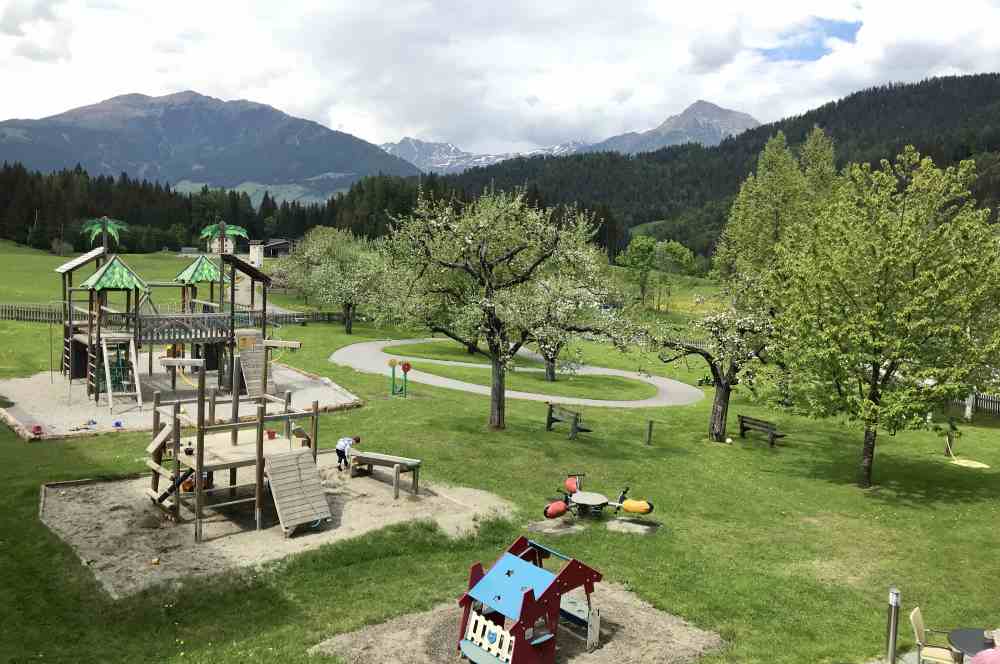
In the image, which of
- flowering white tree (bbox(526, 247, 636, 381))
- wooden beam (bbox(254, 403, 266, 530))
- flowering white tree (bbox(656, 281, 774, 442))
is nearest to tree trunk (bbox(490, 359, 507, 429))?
flowering white tree (bbox(526, 247, 636, 381))

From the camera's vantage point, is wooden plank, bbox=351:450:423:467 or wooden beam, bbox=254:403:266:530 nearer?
wooden beam, bbox=254:403:266:530

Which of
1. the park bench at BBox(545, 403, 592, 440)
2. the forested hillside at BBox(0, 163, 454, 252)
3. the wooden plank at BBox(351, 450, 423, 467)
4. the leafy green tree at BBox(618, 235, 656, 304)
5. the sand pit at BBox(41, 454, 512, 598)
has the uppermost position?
the forested hillside at BBox(0, 163, 454, 252)

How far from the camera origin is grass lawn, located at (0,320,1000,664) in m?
12.5

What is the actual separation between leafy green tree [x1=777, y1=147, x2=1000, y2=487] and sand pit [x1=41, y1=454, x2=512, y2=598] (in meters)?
11.5

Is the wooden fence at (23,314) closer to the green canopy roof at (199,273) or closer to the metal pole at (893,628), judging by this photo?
the green canopy roof at (199,273)

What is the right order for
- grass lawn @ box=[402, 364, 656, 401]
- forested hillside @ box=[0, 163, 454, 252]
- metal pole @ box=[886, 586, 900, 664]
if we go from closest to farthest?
metal pole @ box=[886, 586, 900, 664] < grass lawn @ box=[402, 364, 656, 401] < forested hillside @ box=[0, 163, 454, 252]

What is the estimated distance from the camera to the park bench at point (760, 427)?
3025 centimetres

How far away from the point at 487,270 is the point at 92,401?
17239mm

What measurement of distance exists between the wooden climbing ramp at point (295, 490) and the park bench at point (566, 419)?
493 inches

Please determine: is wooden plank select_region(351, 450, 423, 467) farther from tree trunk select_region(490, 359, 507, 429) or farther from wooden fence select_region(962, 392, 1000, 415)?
wooden fence select_region(962, 392, 1000, 415)

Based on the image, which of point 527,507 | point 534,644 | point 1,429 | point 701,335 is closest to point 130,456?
point 1,429

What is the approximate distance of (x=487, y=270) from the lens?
2766 cm

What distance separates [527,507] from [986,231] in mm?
16460

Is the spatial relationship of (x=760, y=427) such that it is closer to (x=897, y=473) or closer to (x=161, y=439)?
(x=897, y=473)
